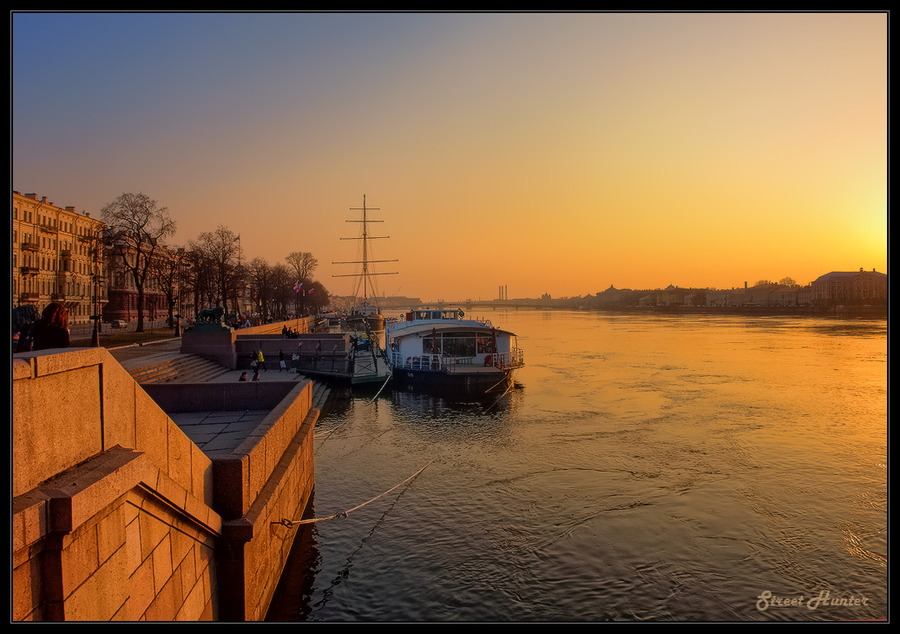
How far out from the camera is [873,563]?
14281 millimetres

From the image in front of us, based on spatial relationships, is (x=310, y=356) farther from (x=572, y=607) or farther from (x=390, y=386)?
(x=572, y=607)

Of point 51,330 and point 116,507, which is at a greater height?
point 51,330

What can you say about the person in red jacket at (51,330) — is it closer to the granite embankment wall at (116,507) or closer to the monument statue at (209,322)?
the granite embankment wall at (116,507)

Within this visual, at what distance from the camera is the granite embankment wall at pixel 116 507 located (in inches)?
193

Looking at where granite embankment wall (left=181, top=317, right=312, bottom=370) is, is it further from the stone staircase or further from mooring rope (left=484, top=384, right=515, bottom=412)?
mooring rope (left=484, top=384, right=515, bottom=412)

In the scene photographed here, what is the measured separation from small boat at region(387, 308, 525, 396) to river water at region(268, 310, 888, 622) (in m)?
3.35

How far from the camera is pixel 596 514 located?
16.8 metres

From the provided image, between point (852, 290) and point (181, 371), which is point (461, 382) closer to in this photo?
point (181, 371)

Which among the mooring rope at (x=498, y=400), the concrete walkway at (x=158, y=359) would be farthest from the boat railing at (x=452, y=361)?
the concrete walkway at (x=158, y=359)

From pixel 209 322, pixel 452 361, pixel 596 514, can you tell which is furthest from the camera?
pixel 452 361

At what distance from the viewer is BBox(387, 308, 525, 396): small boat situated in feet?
122

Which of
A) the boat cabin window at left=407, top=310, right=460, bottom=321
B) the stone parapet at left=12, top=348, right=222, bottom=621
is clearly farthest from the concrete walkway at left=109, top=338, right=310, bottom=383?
the stone parapet at left=12, top=348, right=222, bottom=621

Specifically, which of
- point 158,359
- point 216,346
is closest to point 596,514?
point 158,359

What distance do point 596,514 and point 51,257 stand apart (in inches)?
3027
